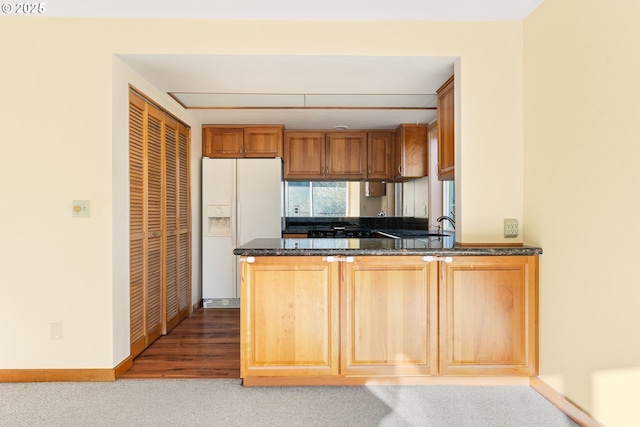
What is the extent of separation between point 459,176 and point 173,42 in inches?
83.2

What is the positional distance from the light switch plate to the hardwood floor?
3.68ft

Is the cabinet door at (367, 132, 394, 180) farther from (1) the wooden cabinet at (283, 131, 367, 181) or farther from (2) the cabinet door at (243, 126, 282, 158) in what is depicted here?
(2) the cabinet door at (243, 126, 282, 158)

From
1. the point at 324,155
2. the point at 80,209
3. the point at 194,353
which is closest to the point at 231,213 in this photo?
the point at 324,155

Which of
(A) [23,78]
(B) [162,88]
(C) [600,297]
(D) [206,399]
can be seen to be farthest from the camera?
(B) [162,88]

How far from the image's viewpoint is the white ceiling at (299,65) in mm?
2230

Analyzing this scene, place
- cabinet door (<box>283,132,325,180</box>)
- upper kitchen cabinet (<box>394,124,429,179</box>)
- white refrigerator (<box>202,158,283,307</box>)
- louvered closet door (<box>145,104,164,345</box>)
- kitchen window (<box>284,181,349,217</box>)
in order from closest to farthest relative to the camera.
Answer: louvered closet door (<box>145,104,164,345</box>)
white refrigerator (<box>202,158,283,307</box>)
upper kitchen cabinet (<box>394,124,429,179</box>)
cabinet door (<box>283,132,325,180</box>)
kitchen window (<box>284,181,349,217</box>)

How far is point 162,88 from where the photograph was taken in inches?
122

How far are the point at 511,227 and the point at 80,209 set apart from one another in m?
2.84

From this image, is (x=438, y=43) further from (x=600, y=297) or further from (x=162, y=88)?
(x=162, y=88)

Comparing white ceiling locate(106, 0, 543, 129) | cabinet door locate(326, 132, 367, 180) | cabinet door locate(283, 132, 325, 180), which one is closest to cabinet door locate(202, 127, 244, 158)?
cabinet door locate(283, 132, 325, 180)

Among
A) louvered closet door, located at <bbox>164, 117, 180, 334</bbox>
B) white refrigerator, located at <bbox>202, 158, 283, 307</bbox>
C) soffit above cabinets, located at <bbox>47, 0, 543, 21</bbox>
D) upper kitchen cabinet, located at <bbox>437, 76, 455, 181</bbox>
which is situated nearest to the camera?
soffit above cabinets, located at <bbox>47, 0, 543, 21</bbox>

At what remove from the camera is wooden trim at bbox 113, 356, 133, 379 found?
2402mm

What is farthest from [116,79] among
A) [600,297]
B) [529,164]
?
[600,297]

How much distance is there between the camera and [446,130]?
276cm
